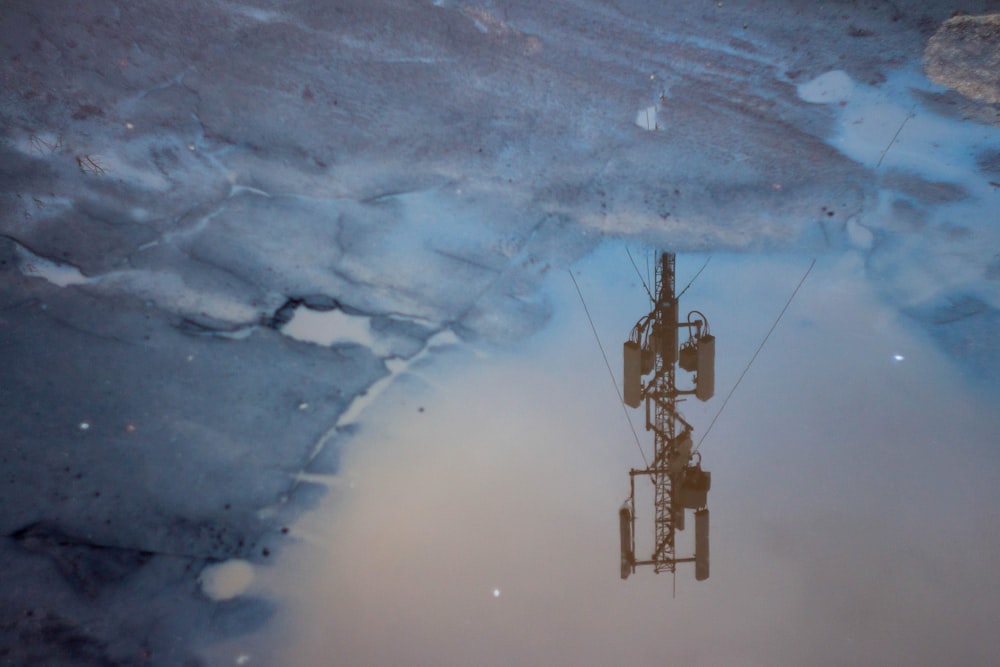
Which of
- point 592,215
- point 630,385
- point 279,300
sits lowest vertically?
point 630,385

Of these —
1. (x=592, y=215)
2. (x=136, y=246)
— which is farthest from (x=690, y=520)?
(x=136, y=246)

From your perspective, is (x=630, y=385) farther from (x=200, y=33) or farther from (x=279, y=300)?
(x=200, y=33)

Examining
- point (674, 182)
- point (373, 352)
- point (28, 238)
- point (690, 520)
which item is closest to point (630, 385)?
point (690, 520)

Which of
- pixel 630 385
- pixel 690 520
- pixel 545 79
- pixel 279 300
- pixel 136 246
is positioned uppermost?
pixel 545 79

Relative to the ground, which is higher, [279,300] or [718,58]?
[718,58]

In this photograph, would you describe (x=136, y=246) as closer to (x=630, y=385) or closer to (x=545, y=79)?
(x=545, y=79)

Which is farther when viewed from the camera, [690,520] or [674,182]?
[690,520]
